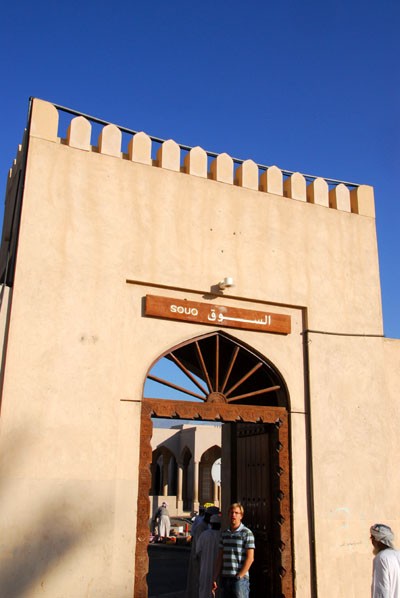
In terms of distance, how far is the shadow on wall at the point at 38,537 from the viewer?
5168 millimetres

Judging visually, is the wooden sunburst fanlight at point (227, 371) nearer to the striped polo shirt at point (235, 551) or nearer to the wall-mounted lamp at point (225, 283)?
the wall-mounted lamp at point (225, 283)

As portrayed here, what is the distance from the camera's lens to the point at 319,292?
7.56 m

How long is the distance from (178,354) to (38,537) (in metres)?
3.27

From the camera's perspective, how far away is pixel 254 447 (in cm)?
769

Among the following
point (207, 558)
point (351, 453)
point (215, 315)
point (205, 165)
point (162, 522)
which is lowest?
point (162, 522)

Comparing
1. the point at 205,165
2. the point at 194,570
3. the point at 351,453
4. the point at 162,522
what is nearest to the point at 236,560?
the point at 194,570

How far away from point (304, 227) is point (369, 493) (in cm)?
341

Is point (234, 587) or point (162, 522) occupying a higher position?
point (234, 587)

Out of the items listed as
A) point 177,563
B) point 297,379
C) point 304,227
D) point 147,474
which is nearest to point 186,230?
point 304,227

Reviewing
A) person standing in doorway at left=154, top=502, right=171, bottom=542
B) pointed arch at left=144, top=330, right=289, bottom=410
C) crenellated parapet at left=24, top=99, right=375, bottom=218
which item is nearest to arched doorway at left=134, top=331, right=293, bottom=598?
pointed arch at left=144, top=330, right=289, bottom=410

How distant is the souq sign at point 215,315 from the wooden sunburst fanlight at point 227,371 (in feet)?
0.67

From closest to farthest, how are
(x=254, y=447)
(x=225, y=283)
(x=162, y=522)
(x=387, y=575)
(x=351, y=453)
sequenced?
(x=387, y=575), (x=225, y=283), (x=351, y=453), (x=254, y=447), (x=162, y=522)

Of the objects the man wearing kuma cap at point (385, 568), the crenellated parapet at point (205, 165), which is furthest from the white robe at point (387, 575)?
the crenellated parapet at point (205, 165)

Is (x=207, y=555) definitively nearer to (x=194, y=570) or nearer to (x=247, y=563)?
(x=194, y=570)
